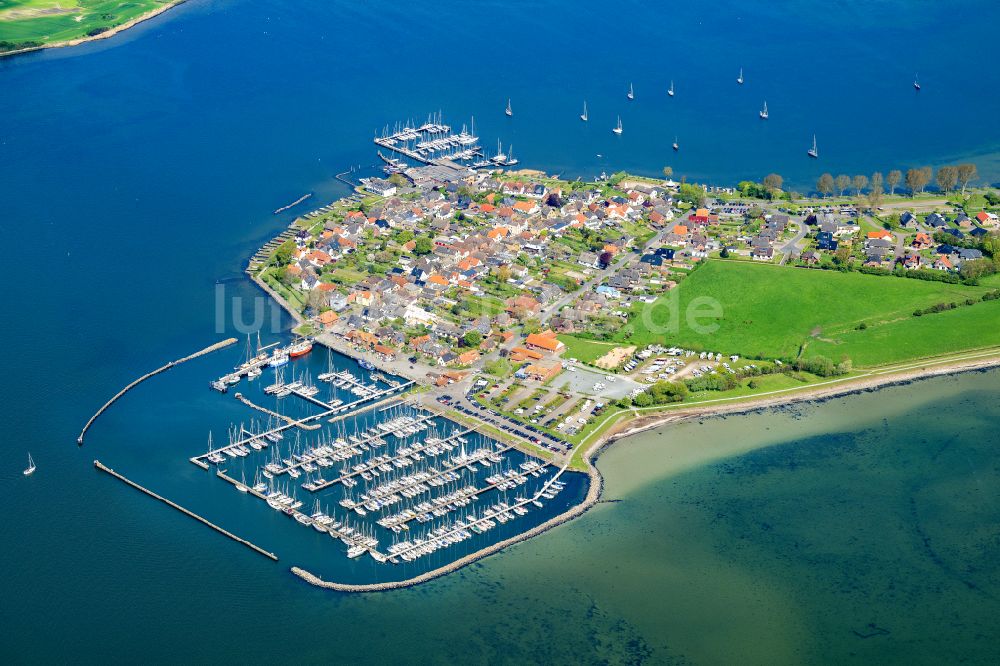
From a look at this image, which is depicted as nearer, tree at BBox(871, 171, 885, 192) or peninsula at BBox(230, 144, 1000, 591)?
peninsula at BBox(230, 144, 1000, 591)

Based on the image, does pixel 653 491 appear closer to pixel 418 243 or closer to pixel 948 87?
pixel 418 243

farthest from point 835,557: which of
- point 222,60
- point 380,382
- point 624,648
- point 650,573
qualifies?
point 222,60

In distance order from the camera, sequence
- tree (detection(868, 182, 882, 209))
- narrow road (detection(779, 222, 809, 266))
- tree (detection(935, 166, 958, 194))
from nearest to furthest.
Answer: narrow road (detection(779, 222, 809, 266)) → tree (detection(868, 182, 882, 209)) → tree (detection(935, 166, 958, 194))

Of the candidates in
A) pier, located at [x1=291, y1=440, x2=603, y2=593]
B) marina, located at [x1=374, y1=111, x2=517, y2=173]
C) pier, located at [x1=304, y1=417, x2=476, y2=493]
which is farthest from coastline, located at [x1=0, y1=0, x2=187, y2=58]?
pier, located at [x1=291, y1=440, x2=603, y2=593]

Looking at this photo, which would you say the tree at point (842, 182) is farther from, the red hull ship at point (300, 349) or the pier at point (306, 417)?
the red hull ship at point (300, 349)

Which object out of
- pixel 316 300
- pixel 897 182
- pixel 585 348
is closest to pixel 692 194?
pixel 897 182

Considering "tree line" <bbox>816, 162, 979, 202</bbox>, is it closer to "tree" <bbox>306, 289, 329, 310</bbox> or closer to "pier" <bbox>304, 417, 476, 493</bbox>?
"tree" <bbox>306, 289, 329, 310</bbox>
